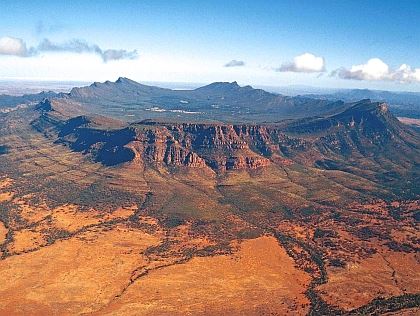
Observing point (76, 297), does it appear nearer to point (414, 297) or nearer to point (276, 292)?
point (276, 292)

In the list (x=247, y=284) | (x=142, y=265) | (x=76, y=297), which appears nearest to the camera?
(x=76, y=297)

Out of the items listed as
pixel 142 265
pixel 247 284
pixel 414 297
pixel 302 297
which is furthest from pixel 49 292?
pixel 414 297

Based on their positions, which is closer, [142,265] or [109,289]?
[109,289]

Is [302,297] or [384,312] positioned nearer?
[384,312]

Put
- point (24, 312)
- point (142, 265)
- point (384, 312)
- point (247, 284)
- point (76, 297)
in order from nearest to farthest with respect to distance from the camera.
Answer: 1. point (384, 312)
2. point (24, 312)
3. point (76, 297)
4. point (247, 284)
5. point (142, 265)

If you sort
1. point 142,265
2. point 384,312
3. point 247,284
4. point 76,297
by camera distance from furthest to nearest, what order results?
point 142,265 < point 247,284 < point 76,297 < point 384,312

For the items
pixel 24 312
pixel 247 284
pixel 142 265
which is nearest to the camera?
pixel 24 312

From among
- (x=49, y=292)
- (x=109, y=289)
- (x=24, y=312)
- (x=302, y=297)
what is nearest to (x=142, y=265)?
(x=109, y=289)

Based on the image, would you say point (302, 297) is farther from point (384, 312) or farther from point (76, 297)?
point (76, 297)
